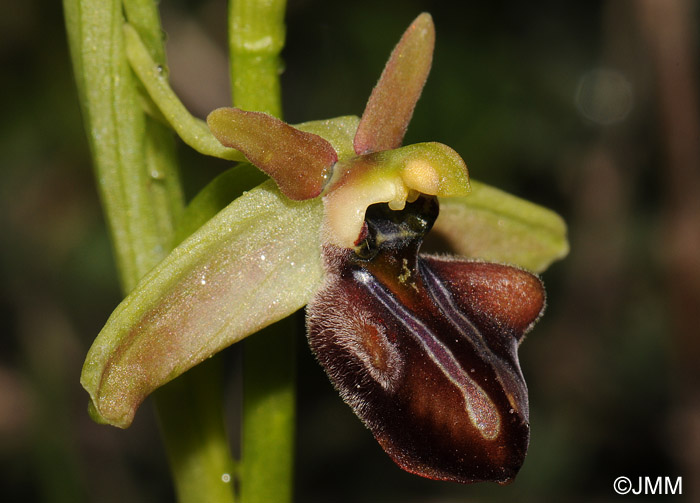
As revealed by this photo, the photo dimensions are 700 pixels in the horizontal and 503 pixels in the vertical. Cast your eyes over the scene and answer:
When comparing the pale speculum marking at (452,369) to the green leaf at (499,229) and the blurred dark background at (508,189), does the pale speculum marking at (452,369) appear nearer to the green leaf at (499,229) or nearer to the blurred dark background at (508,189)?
the green leaf at (499,229)

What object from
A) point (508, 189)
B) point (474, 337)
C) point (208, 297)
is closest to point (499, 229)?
point (474, 337)

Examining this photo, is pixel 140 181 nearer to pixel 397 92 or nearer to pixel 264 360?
Answer: pixel 264 360

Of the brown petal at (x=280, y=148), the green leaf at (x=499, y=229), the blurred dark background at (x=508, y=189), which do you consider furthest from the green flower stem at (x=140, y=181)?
the blurred dark background at (x=508, y=189)

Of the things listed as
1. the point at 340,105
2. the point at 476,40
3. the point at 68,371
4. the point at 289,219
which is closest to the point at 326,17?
the point at 340,105

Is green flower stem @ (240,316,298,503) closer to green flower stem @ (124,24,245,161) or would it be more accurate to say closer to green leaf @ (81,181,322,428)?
green leaf @ (81,181,322,428)

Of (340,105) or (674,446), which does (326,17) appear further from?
(674,446)

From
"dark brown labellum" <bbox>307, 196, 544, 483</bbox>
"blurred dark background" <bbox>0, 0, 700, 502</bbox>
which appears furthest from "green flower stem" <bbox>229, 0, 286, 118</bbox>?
"blurred dark background" <bbox>0, 0, 700, 502</bbox>
